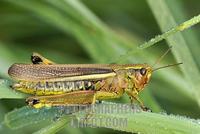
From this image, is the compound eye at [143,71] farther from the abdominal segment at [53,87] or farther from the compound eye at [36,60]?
the compound eye at [36,60]

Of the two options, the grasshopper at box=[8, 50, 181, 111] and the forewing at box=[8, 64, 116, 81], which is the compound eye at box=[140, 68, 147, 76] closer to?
the grasshopper at box=[8, 50, 181, 111]

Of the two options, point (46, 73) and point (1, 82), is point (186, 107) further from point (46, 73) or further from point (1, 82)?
point (1, 82)

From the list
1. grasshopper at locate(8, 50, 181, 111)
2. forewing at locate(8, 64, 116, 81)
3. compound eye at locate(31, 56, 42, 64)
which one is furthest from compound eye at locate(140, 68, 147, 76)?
compound eye at locate(31, 56, 42, 64)

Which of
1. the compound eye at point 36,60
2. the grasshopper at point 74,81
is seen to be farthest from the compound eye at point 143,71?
the compound eye at point 36,60
